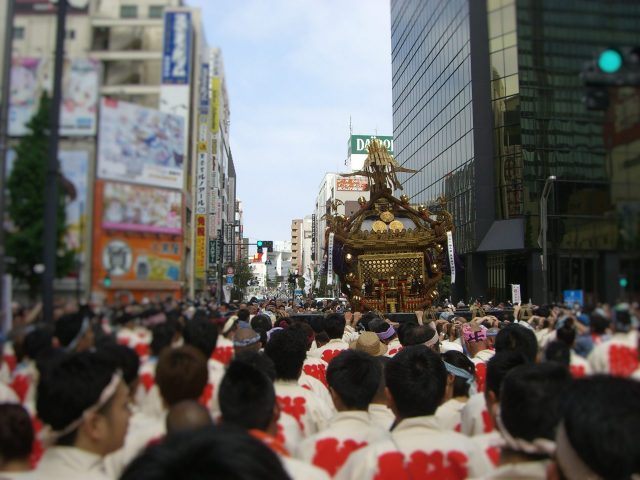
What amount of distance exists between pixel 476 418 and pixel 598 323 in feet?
4.01

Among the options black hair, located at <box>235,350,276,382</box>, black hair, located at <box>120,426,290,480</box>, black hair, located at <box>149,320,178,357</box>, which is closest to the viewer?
black hair, located at <box>120,426,290,480</box>

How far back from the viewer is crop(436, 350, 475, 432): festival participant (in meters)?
4.62

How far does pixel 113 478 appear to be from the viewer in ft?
9.33

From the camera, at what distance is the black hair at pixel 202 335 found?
342 cm

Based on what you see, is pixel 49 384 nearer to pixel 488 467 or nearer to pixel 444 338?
pixel 488 467

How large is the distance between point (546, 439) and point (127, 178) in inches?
89.5

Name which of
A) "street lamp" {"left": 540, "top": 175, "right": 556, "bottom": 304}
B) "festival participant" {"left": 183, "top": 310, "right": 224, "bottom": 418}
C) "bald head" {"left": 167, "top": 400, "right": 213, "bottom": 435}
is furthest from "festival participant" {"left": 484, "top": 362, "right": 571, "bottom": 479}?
"festival participant" {"left": 183, "top": 310, "right": 224, "bottom": 418}

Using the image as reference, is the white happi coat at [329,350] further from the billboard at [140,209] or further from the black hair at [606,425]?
the black hair at [606,425]

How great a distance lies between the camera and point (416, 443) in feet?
10.7

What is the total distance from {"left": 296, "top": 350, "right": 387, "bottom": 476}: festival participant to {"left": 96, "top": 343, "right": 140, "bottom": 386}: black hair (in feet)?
3.46

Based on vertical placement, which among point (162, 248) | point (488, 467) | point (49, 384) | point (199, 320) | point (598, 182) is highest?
point (598, 182)

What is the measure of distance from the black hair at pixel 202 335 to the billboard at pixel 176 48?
1.26 metres

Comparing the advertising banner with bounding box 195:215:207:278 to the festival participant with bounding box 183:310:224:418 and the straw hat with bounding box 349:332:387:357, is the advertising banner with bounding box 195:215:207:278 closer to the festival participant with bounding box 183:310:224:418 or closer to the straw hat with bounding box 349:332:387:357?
the festival participant with bounding box 183:310:224:418

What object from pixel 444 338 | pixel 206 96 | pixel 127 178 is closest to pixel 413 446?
pixel 127 178
